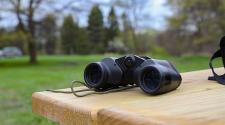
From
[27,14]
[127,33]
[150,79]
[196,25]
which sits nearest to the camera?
[150,79]

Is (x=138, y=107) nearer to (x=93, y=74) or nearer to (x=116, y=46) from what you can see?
(x=93, y=74)

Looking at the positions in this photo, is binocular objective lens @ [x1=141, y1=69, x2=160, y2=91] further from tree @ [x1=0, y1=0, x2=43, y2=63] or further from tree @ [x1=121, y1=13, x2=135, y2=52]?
tree @ [x1=121, y1=13, x2=135, y2=52]

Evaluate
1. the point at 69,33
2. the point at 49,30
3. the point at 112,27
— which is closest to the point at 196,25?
the point at 112,27

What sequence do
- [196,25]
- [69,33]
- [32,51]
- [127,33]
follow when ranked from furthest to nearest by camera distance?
1. [127,33]
2. [196,25]
3. [32,51]
4. [69,33]

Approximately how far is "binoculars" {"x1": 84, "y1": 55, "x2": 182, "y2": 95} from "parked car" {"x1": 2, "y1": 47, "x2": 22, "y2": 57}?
35.5 ft

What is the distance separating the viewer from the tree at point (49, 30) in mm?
10922

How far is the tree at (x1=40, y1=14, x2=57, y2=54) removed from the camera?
1092 centimetres

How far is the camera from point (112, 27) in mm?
10562

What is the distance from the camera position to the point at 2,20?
10.3 meters

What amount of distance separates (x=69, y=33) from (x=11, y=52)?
260 centimetres

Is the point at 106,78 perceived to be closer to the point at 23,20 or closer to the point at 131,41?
the point at 23,20

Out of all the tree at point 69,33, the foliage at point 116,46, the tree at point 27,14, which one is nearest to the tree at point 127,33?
the foliage at point 116,46

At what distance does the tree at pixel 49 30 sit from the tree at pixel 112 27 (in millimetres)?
1666

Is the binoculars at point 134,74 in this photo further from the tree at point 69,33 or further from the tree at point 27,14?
the tree at point 27,14
